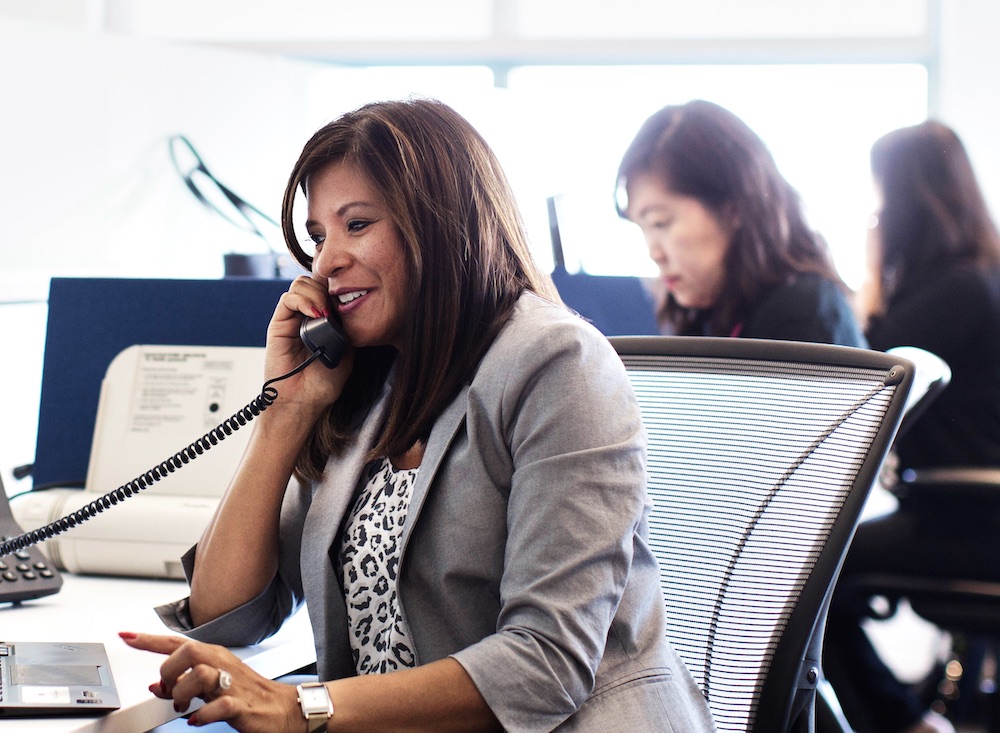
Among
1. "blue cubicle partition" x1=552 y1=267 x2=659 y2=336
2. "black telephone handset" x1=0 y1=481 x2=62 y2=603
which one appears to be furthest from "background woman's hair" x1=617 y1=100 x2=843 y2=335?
"black telephone handset" x1=0 y1=481 x2=62 y2=603

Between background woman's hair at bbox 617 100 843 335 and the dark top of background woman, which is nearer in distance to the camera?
background woman's hair at bbox 617 100 843 335

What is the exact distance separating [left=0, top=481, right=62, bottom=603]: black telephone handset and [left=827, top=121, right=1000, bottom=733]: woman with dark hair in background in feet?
4.96

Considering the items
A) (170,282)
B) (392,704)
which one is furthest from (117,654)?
(170,282)

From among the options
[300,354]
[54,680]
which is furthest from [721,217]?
[54,680]

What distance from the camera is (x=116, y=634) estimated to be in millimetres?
1221

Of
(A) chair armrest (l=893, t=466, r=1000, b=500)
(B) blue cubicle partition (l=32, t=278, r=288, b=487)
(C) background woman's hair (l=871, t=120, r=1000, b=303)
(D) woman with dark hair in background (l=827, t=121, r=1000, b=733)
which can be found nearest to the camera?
(B) blue cubicle partition (l=32, t=278, r=288, b=487)

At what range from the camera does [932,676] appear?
2.77 meters

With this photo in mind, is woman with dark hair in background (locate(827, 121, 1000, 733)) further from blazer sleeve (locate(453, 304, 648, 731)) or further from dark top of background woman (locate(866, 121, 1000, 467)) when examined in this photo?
blazer sleeve (locate(453, 304, 648, 731))

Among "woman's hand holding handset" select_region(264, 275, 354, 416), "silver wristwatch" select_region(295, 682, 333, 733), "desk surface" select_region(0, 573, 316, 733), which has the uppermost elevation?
"woman's hand holding handset" select_region(264, 275, 354, 416)

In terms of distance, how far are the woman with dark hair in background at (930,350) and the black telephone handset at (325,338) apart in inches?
52.2

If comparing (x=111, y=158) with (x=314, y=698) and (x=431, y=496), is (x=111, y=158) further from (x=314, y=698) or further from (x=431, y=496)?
(x=314, y=698)

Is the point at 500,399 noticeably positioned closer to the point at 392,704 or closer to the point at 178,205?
the point at 392,704

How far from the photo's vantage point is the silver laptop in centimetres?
93

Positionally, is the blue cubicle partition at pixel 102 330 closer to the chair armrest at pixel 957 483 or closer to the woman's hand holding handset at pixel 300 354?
the woman's hand holding handset at pixel 300 354
